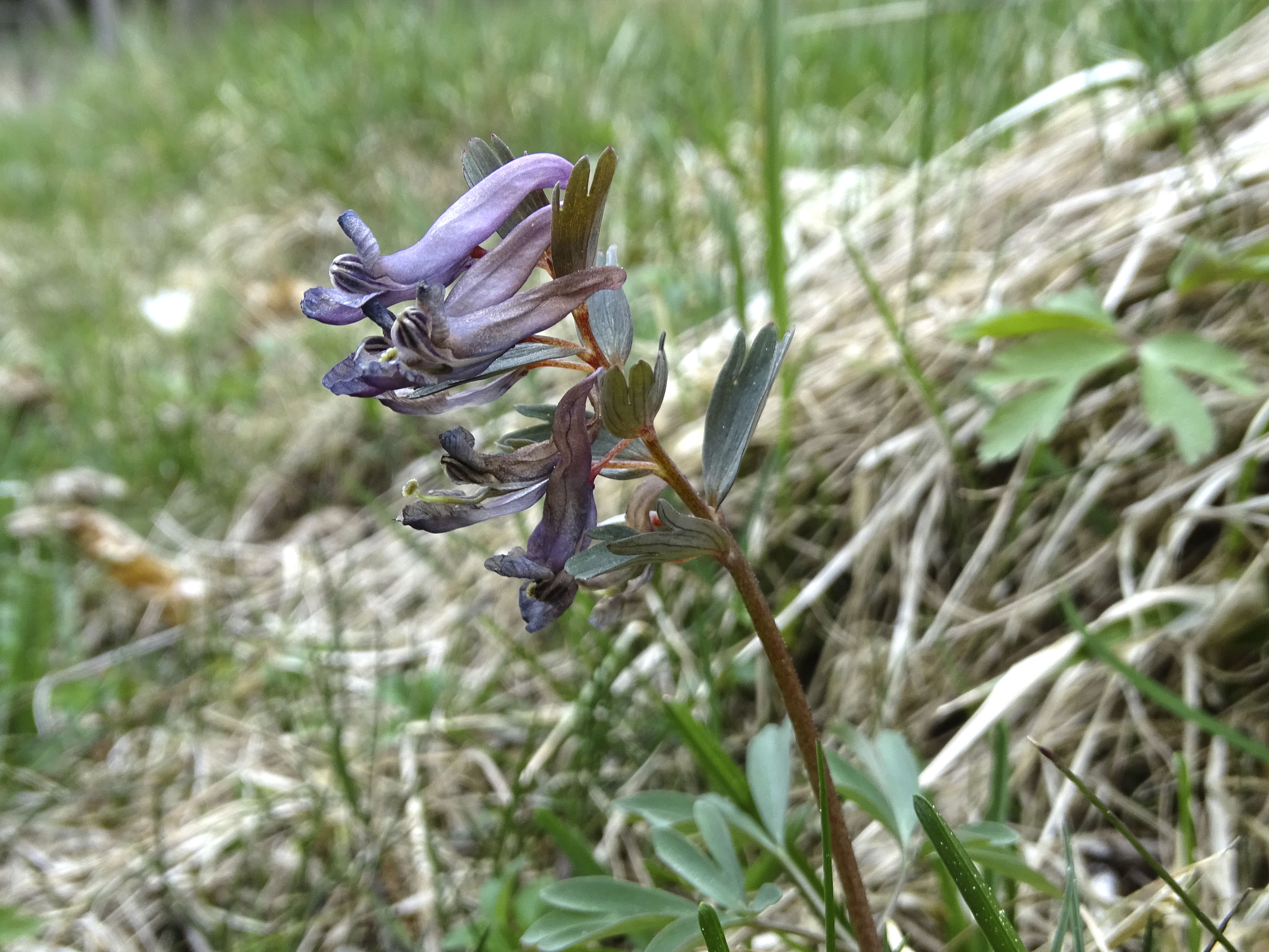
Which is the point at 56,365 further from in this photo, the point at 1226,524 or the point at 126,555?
the point at 1226,524

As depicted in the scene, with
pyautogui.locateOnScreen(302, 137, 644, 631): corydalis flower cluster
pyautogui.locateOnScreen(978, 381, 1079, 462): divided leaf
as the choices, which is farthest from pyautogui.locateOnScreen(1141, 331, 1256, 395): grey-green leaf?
pyautogui.locateOnScreen(302, 137, 644, 631): corydalis flower cluster

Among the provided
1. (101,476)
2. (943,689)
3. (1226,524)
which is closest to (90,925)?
(943,689)

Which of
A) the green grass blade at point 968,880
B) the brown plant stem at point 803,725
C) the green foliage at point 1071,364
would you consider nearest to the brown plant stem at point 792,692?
the brown plant stem at point 803,725

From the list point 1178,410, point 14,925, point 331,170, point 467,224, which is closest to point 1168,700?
point 1178,410

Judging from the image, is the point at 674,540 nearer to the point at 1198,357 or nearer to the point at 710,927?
the point at 710,927

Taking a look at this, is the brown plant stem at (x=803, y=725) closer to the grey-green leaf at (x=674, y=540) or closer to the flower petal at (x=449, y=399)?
the grey-green leaf at (x=674, y=540)
